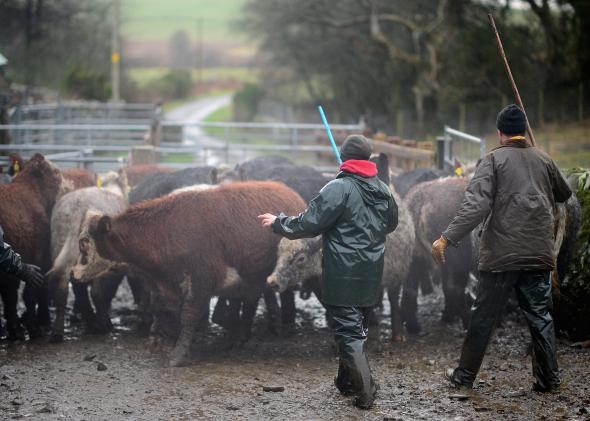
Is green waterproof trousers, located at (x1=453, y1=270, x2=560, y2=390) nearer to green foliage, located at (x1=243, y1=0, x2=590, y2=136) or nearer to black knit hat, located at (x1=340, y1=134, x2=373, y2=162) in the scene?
black knit hat, located at (x1=340, y1=134, x2=373, y2=162)

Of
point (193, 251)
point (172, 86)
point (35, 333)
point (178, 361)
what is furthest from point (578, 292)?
point (172, 86)

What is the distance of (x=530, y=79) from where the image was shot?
99.7 feet

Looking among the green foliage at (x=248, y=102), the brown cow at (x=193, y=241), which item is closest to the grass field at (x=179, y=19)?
the green foliage at (x=248, y=102)

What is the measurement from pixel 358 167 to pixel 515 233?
1329 millimetres

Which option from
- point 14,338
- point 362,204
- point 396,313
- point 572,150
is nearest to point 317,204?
point 362,204

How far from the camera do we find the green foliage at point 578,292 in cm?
A: 857

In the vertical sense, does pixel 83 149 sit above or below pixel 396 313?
above

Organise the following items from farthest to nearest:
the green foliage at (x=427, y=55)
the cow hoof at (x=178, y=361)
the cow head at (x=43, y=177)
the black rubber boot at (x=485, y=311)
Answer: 1. the green foliage at (x=427, y=55)
2. the cow head at (x=43, y=177)
3. the cow hoof at (x=178, y=361)
4. the black rubber boot at (x=485, y=311)

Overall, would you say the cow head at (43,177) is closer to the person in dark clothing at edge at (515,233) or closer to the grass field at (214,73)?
the person in dark clothing at edge at (515,233)

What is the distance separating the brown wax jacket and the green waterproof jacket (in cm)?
63

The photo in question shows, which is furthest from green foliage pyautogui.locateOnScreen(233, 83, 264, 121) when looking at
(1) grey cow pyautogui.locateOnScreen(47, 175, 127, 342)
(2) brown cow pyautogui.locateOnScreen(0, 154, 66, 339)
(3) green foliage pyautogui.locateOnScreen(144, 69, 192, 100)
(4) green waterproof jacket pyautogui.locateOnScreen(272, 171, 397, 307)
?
(4) green waterproof jacket pyautogui.locateOnScreen(272, 171, 397, 307)

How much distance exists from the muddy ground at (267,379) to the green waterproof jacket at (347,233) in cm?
87

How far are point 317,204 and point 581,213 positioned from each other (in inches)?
127

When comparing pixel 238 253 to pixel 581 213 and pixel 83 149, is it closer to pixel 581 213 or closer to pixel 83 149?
pixel 581 213
